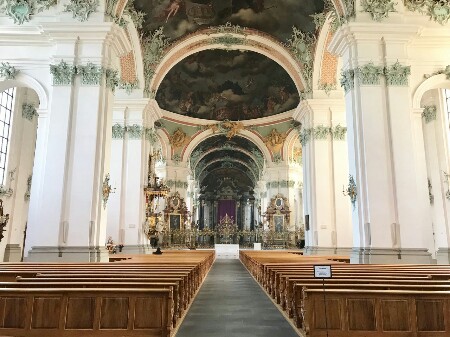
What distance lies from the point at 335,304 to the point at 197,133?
1122 inches

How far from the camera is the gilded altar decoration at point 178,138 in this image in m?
31.7

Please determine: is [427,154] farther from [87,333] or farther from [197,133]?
[197,133]

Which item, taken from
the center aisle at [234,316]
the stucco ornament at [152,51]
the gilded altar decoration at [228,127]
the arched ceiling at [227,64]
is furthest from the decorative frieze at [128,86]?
the gilded altar decoration at [228,127]

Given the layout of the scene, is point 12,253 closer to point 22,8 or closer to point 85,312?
point 22,8

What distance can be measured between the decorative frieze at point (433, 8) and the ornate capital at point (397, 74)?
2.26 metres

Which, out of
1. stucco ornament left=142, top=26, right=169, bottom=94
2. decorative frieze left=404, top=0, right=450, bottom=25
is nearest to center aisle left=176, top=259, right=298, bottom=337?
decorative frieze left=404, top=0, right=450, bottom=25

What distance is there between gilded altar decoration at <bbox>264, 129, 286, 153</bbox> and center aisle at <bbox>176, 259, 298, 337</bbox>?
77.2 feet

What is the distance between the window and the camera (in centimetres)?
1616

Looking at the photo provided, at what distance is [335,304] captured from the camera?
4.38 meters

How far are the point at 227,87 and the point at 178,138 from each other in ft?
18.8

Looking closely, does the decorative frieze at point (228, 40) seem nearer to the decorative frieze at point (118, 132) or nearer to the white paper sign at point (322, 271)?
the decorative frieze at point (118, 132)

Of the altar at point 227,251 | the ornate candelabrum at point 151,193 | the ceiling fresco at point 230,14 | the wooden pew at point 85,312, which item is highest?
the ceiling fresco at point 230,14

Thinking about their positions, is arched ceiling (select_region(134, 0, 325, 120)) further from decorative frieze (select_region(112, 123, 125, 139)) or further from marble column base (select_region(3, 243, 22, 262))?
marble column base (select_region(3, 243, 22, 262))

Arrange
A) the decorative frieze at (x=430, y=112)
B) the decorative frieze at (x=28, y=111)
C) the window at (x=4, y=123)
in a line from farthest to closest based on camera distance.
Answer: the decorative frieze at (x=28, y=111), the window at (x=4, y=123), the decorative frieze at (x=430, y=112)
